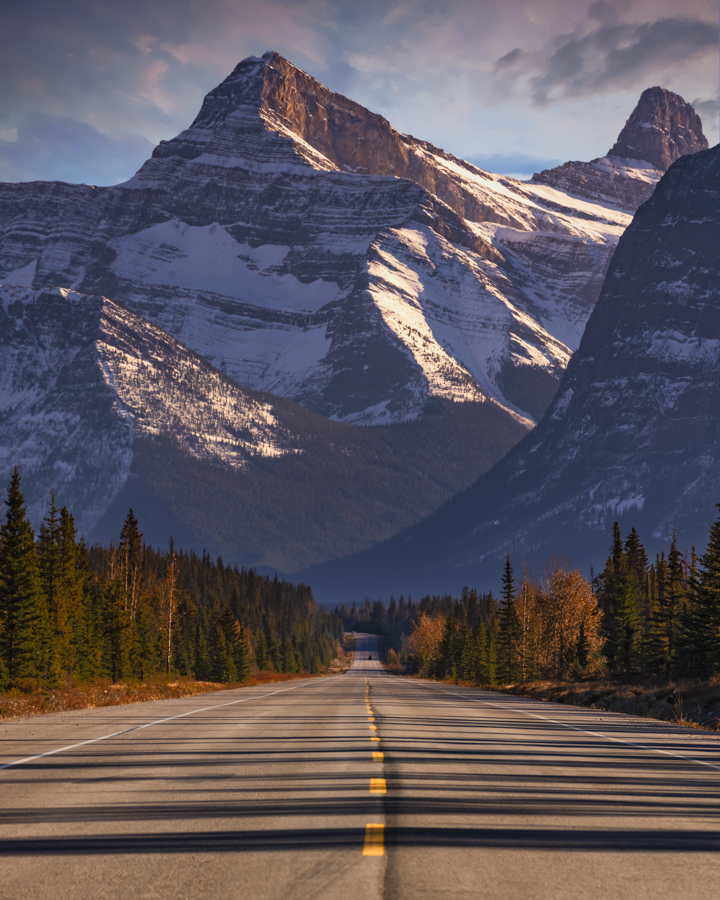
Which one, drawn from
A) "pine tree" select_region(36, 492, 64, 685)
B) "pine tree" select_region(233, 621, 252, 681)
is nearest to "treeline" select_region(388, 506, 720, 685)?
"pine tree" select_region(233, 621, 252, 681)

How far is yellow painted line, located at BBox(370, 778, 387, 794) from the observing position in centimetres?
1236

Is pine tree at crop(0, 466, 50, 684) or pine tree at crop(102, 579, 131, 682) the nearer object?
pine tree at crop(0, 466, 50, 684)

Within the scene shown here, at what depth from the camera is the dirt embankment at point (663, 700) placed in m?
29.1

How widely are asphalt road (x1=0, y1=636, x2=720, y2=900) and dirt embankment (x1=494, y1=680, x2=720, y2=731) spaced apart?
9947mm

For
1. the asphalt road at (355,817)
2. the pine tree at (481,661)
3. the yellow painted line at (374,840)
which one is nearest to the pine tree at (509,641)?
the pine tree at (481,661)

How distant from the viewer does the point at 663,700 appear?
3341 cm

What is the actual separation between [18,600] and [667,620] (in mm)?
50585

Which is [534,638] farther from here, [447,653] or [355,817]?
[355,817]

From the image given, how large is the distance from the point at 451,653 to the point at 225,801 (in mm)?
107981

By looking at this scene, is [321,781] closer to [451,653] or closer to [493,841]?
[493,841]

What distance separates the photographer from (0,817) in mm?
10703

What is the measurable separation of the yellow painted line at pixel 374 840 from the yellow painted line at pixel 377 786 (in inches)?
82.4

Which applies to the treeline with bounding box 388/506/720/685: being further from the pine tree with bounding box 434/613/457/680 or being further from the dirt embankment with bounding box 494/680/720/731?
the dirt embankment with bounding box 494/680/720/731

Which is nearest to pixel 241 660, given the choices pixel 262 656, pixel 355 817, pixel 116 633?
pixel 116 633
